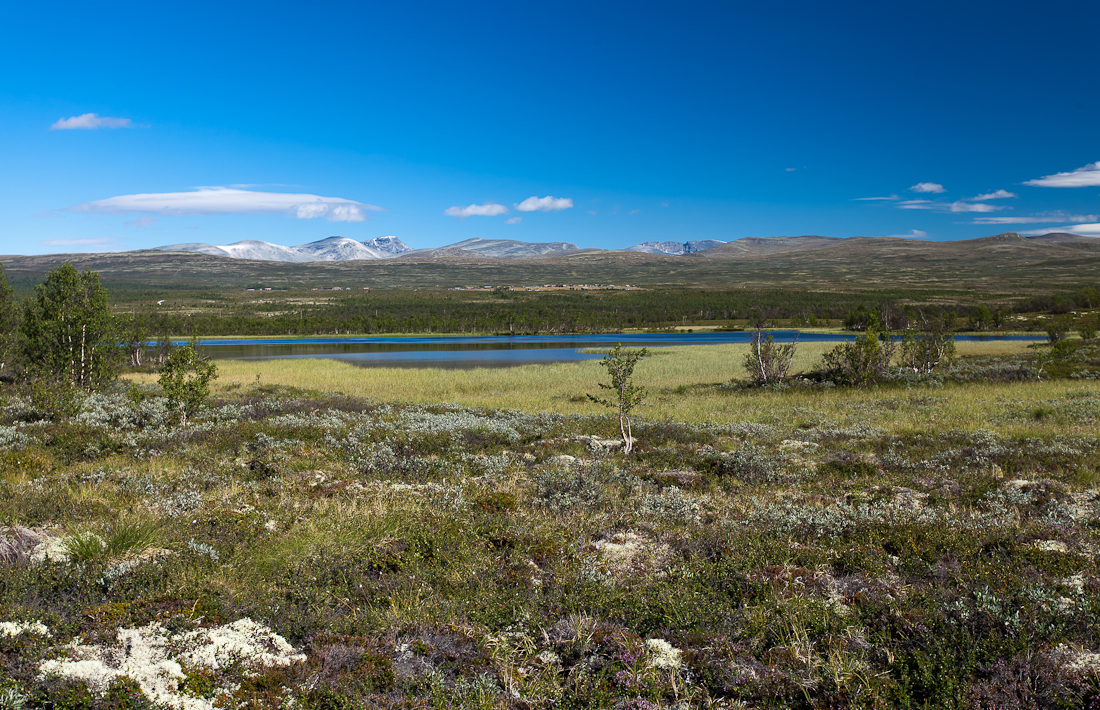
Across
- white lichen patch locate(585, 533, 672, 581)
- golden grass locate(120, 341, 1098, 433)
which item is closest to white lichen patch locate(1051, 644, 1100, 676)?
white lichen patch locate(585, 533, 672, 581)

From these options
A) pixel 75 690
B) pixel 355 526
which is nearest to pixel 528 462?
pixel 355 526

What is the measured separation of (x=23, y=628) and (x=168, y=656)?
3.96 feet

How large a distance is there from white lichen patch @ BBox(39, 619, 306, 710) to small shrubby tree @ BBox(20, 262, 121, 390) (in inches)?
955

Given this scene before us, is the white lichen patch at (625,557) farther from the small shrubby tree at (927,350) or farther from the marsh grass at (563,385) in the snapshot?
the small shrubby tree at (927,350)

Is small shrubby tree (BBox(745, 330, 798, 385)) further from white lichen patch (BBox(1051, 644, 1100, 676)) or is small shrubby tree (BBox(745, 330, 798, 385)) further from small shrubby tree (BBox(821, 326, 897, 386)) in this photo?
white lichen patch (BBox(1051, 644, 1100, 676))

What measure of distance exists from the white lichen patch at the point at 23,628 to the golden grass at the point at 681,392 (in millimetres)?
19344

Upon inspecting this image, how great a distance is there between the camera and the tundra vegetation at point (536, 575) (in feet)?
14.4

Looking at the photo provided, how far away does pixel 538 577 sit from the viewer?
20.7 ft

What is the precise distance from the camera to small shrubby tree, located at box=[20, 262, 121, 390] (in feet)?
78.8

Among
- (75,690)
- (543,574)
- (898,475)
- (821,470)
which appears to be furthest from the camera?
(821,470)

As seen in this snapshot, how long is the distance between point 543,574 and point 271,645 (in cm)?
269

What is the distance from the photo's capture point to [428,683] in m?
4.43

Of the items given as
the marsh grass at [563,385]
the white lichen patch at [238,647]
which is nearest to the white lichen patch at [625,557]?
the white lichen patch at [238,647]

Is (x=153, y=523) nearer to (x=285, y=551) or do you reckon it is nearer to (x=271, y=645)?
(x=285, y=551)
